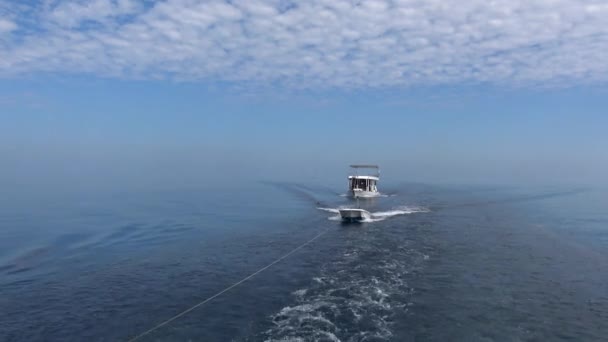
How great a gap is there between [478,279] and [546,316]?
24.8 ft

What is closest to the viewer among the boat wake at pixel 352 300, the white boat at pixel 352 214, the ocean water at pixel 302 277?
the boat wake at pixel 352 300

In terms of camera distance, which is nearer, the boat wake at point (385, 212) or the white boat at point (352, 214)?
the white boat at point (352, 214)

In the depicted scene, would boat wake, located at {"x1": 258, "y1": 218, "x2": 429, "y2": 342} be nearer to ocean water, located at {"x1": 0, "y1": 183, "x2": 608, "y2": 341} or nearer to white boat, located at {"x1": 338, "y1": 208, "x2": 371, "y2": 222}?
ocean water, located at {"x1": 0, "y1": 183, "x2": 608, "y2": 341}

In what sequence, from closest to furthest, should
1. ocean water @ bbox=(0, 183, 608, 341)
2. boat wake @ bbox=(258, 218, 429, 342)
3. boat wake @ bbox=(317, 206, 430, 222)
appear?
boat wake @ bbox=(258, 218, 429, 342), ocean water @ bbox=(0, 183, 608, 341), boat wake @ bbox=(317, 206, 430, 222)

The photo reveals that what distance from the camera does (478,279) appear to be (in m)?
34.8

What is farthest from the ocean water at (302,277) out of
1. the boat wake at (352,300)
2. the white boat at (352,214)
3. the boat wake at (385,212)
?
the white boat at (352,214)

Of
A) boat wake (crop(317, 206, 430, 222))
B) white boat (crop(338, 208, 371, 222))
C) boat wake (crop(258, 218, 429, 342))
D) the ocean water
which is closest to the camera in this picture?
boat wake (crop(258, 218, 429, 342))

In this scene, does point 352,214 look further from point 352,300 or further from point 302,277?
point 352,300

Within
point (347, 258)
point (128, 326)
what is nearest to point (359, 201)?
point (347, 258)

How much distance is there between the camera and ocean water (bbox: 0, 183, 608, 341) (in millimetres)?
25406

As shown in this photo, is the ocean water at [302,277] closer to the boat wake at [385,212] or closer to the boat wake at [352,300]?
the boat wake at [352,300]

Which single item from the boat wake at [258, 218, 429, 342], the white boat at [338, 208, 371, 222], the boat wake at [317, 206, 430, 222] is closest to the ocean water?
the boat wake at [258, 218, 429, 342]

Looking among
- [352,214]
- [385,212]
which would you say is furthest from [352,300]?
[385,212]

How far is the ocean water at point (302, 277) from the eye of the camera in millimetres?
25406
